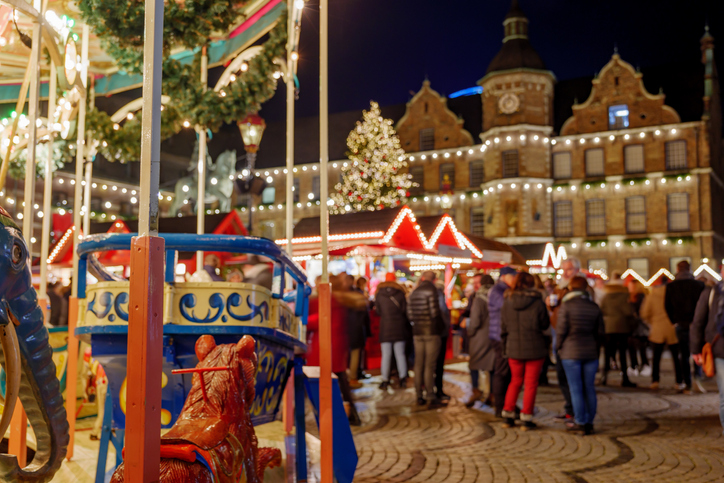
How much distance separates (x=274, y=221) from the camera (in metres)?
42.5

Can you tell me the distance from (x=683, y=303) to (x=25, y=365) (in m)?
9.60

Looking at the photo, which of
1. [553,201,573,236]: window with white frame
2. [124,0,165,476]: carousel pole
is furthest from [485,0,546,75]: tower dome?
[124,0,165,476]: carousel pole

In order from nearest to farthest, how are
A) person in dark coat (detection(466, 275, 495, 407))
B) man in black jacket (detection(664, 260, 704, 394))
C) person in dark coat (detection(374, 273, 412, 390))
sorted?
1. person in dark coat (detection(466, 275, 495, 407))
2. man in black jacket (detection(664, 260, 704, 394))
3. person in dark coat (detection(374, 273, 412, 390))

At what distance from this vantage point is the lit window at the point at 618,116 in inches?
1379

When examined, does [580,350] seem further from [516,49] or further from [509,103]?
[516,49]

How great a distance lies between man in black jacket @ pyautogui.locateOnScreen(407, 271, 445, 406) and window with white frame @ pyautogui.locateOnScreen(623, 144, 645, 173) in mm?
28742

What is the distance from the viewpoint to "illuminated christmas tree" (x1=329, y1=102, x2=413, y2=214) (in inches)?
1218

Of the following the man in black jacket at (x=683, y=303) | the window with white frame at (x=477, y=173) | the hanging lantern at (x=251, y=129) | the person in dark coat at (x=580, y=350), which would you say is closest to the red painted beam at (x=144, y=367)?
the person in dark coat at (x=580, y=350)

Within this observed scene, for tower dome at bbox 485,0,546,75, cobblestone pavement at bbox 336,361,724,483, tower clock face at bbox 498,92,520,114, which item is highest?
tower dome at bbox 485,0,546,75

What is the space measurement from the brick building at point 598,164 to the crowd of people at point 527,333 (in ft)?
75.7

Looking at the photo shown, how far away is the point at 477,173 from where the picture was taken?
3741 centimetres

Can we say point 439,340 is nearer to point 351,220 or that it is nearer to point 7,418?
point 351,220

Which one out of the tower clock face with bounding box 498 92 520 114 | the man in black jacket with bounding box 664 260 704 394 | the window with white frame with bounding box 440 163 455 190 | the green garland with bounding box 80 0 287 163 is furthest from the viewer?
the window with white frame with bounding box 440 163 455 190

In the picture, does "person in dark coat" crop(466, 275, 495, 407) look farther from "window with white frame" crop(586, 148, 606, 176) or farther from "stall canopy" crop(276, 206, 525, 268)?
"window with white frame" crop(586, 148, 606, 176)
